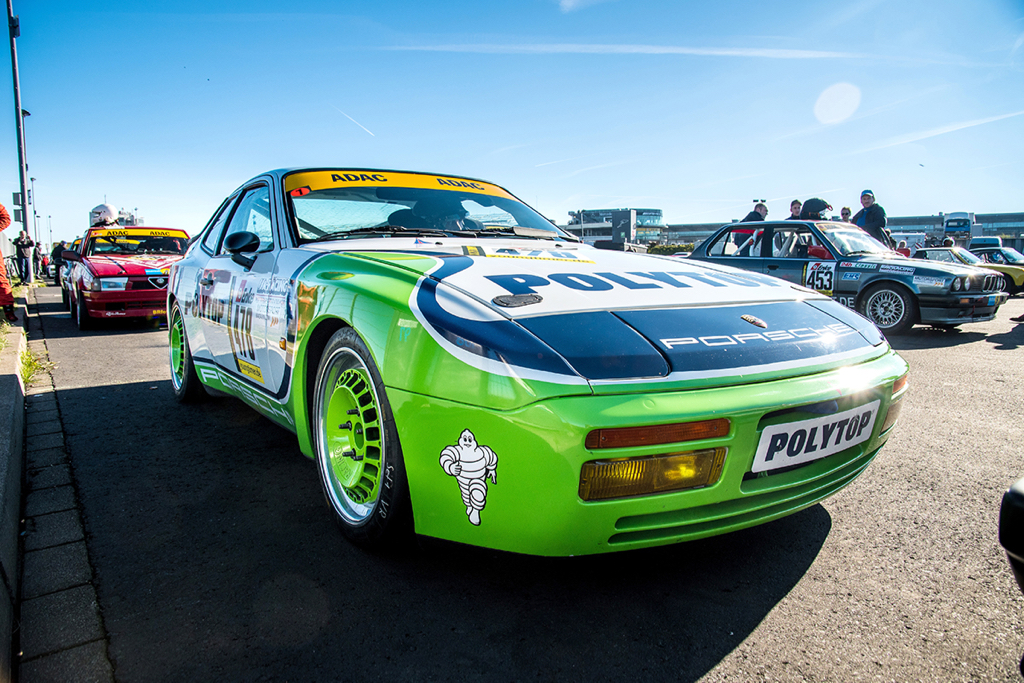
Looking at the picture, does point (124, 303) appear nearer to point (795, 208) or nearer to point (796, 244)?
point (796, 244)

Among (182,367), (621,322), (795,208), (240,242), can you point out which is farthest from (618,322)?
(795,208)

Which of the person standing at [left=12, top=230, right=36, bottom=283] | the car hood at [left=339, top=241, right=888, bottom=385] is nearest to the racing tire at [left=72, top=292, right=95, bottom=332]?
the car hood at [left=339, top=241, right=888, bottom=385]

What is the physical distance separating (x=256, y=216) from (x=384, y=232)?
0.90m

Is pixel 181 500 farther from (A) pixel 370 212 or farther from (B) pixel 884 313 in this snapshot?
(B) pixel 884 313

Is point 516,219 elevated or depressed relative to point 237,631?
elevated

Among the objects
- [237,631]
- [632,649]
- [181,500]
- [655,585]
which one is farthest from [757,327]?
[181,500]

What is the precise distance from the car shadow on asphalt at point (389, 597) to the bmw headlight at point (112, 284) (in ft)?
20.3

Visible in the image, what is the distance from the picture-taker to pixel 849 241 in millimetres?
7543

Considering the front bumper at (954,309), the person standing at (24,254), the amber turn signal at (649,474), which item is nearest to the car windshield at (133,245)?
the person standing at (24,254)

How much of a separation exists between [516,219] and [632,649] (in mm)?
2232

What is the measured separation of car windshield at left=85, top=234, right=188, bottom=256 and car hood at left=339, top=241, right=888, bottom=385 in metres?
8.28

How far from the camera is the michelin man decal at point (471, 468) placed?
1.49m

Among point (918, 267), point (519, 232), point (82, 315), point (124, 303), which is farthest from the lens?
point (82, 315)

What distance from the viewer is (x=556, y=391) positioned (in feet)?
4.58
